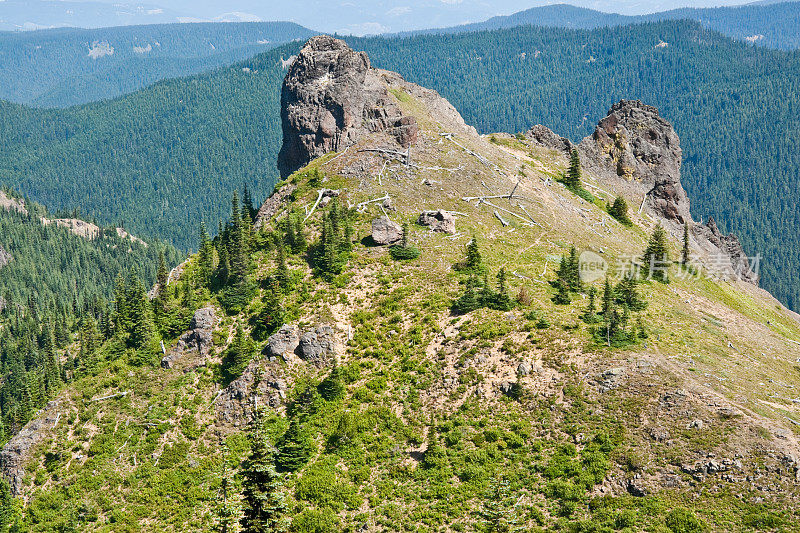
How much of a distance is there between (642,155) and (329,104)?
54297 mm

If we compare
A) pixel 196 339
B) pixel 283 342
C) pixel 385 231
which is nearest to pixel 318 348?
pixel 283 342

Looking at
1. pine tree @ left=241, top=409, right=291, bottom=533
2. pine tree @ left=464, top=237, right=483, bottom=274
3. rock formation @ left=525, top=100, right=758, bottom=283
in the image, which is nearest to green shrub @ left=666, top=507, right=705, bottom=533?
pine tree @ left=241, top=409, right=291, bottom=533

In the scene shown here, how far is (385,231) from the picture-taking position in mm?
64125

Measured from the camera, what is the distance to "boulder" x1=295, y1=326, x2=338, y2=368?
5238 cm

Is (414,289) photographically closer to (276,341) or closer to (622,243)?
(276,341)

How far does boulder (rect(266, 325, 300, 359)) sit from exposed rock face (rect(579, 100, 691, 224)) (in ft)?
216

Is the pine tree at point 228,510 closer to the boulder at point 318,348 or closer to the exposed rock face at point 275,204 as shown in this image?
the boulder at point 318,348

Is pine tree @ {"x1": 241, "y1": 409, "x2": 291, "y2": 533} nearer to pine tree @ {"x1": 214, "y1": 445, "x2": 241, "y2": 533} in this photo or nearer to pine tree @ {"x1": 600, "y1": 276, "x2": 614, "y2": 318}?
pine tree @ {"x1": 214, "y1": 445, "x2": 241, "y2": 533}

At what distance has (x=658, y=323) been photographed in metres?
55.3

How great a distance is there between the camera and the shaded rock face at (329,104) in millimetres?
84562

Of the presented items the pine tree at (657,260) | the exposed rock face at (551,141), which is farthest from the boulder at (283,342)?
the exposed rock face at (551,141)

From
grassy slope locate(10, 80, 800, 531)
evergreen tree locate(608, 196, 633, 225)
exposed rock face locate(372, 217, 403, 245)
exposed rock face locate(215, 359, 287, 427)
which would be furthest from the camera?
evergreen tree locate(608, 196, 633, 225)

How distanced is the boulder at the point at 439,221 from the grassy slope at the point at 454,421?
1.30 m

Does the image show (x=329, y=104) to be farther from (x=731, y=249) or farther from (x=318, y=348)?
(x=731, y=249)
